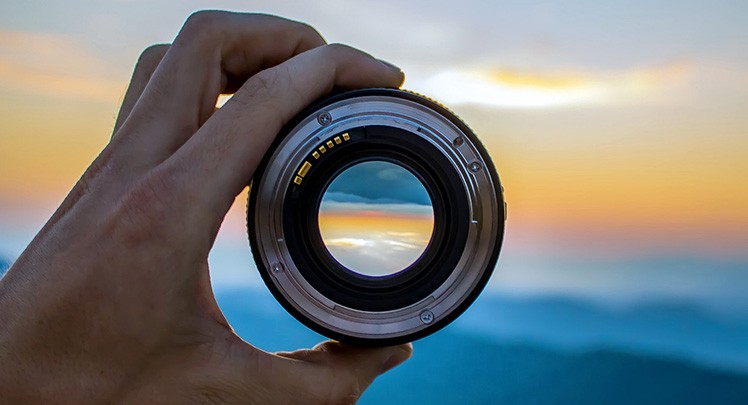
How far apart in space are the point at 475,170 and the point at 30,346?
79 centimetres

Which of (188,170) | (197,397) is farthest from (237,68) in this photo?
(197,397)

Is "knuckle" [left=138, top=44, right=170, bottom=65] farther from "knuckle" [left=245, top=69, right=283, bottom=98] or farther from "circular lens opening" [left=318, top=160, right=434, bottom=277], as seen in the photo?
"circular lens opening" [left=318, top=160, right=434, bottom=277]

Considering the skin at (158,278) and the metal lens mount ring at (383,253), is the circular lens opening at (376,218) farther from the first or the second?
the skin at (158,278)

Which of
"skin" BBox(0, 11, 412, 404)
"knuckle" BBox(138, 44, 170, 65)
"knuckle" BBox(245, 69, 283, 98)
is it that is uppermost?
"knuckle" BBox(138, 44, 170, 65)

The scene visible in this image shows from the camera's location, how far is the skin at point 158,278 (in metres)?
1.08

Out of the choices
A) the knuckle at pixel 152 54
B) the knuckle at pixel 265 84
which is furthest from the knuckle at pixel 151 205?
the knuckle at pixel 152 54

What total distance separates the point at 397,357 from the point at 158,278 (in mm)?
499

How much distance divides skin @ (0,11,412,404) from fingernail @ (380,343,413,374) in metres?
0.07

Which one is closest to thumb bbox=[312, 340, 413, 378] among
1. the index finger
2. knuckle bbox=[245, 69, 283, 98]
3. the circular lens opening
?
the circular lens opening

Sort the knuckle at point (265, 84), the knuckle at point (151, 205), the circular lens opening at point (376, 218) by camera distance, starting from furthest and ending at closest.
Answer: the circular lens opening at point (376, 218) < the knuckle at point (265, 84) < the knuckle at point (151, 205)

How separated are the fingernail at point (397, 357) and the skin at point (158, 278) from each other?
0.22ft

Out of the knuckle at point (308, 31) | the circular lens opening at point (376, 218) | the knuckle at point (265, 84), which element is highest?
the knuckle at point (308, 31)

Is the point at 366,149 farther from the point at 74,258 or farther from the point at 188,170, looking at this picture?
the point at 74,258

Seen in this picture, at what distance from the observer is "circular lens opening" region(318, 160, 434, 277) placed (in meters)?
1.31
